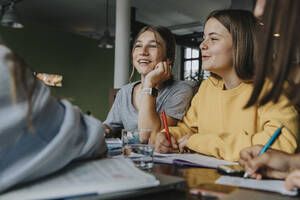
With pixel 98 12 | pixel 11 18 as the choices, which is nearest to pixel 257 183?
pixel 11 18

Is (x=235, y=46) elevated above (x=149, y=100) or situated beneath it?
elevated above

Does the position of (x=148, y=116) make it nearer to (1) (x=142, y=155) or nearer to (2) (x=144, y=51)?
→ (2) (x=144, y=51)

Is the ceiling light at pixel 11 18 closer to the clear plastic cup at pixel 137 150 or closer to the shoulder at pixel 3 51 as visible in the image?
the clear plastic cup at pixel 137 150

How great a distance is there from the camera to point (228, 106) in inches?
48.9

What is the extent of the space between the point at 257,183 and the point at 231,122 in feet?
2.06

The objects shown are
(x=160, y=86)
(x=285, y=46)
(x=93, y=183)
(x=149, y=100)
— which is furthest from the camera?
(x=160, y=86)

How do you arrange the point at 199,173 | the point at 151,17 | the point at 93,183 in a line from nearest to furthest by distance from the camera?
the point at 93,183
the point at 199,173
the point at 151,17

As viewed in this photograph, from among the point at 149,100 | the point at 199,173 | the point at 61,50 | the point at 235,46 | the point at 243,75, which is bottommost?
the point at 199,173

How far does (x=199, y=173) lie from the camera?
0.71 meters

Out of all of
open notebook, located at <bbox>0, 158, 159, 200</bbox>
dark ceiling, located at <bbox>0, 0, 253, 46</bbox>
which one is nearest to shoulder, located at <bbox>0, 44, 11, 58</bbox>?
open notebook, located at <bbox>0, 158, 159, 200</bbox>

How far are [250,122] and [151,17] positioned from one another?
7.09 m

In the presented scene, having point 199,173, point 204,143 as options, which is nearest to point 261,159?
point 199,173

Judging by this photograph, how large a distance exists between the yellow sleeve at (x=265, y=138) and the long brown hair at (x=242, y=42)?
0.22 metres

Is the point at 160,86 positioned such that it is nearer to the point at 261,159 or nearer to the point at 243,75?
the point at 243,75
